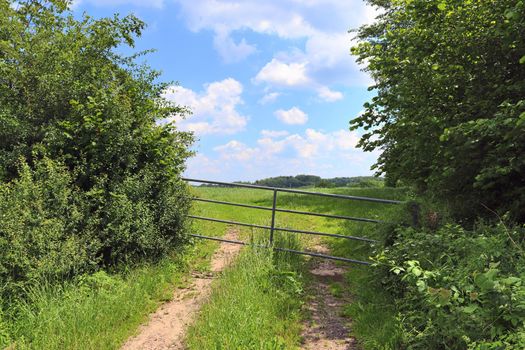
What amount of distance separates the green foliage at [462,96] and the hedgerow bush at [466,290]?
0.99 m

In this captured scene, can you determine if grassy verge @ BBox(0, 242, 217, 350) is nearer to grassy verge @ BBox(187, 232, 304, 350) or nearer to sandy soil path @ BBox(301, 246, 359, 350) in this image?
grassy verge @ BBox(187, 232, 304, 350)

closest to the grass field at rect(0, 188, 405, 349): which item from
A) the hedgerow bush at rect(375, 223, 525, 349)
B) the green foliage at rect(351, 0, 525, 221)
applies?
the hedgerow bush at rect(375, 223, 525, 349)

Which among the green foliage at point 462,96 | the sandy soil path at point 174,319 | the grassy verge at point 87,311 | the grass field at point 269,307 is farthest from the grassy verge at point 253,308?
the green foliage at point 462,96

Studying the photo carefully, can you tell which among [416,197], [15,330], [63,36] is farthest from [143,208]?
[416,197]

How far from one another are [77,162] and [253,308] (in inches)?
174

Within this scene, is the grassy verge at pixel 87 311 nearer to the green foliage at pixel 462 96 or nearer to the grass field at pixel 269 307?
the grass field at pixel 269 307

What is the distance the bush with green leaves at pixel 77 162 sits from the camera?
5633 millimetres

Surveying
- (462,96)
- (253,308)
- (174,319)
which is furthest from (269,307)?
(462,96)

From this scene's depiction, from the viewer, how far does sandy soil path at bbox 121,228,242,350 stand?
182 inches

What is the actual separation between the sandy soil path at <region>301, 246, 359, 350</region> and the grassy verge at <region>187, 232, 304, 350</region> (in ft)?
0.62

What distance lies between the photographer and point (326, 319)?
5121 millimetres

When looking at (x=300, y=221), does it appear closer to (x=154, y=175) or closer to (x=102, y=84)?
(x=154, y=175)

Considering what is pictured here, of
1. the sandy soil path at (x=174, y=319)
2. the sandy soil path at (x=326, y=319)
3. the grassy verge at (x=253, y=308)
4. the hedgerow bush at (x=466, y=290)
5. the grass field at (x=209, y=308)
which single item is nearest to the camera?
the hedgerow bush at (x=466, y=290)

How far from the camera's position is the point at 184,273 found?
23.2 ft
